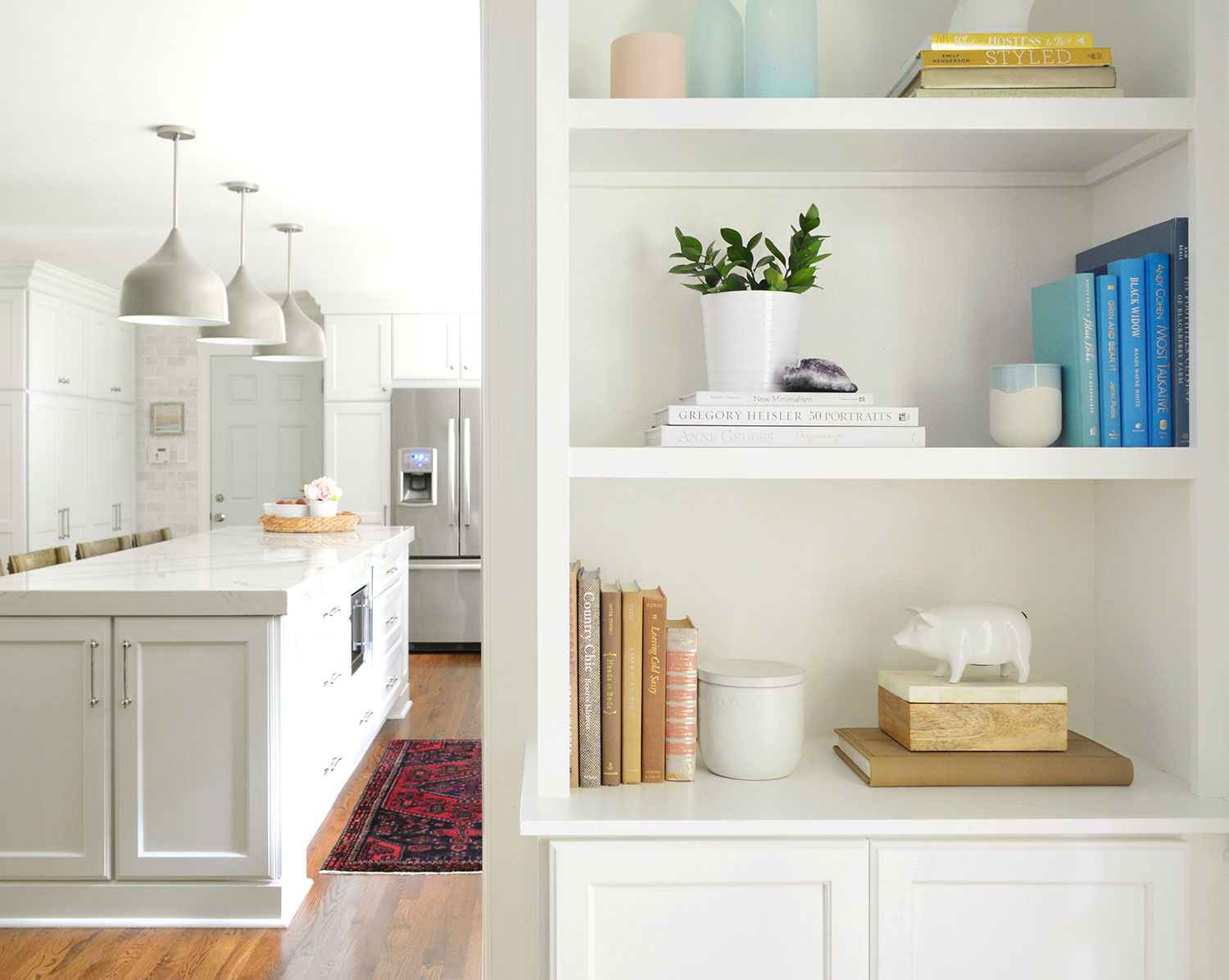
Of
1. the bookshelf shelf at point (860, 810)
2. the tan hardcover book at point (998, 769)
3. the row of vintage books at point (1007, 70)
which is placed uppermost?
the row of vintage books at point (1007, 70)

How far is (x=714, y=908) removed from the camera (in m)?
1.09

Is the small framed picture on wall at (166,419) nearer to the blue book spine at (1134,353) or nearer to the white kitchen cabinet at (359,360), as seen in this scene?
the white kitchen cabinet at (359,360)

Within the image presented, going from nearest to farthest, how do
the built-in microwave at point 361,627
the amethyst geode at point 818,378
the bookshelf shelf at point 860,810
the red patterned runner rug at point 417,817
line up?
the bookshelf shelf at point 860,810 < the amethyst geode at point 818,378 < the red patterned runner rug at point 417,817 < the built-in microwave at point 361,627

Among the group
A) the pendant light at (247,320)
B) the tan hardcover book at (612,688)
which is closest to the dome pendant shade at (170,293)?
the pendant light at (247,320)

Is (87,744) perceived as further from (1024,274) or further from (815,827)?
(1024,274)

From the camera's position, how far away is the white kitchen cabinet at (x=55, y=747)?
8.49ft

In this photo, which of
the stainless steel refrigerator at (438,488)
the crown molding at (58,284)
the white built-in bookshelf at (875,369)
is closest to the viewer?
the white built-in bookshelf at (875,369)

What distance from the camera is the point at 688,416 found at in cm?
115

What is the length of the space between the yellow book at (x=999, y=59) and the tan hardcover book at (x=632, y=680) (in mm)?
767

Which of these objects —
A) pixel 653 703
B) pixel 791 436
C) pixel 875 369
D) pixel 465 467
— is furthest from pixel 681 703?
pixel 465 467

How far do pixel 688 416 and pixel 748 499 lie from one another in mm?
314

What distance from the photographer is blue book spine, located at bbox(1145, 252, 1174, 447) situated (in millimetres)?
1164

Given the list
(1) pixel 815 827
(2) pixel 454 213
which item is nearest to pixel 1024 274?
(1) pixel 815 827

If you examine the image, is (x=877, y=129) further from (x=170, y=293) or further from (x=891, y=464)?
(x=170, y=293)
